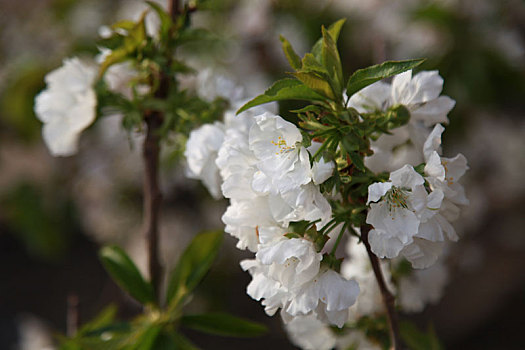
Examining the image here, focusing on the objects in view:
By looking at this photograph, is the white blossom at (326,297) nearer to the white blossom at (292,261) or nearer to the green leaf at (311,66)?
the white blossom at (292,261)

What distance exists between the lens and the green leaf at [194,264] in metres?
0.80

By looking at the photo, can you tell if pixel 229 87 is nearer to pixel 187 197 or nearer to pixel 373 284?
pixel 373 284

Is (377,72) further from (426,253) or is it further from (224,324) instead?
(224,324)

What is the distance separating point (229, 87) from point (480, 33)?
1207 mm

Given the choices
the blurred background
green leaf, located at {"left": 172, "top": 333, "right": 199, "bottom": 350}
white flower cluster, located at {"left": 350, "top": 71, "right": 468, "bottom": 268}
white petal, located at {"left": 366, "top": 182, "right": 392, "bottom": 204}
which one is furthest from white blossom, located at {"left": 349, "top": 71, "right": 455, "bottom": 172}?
the blurred background

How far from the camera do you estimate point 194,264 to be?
2.69ft

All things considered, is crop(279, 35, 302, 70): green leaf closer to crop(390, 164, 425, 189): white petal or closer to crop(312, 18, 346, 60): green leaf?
crop(312, 18, 346, 60): green leaf

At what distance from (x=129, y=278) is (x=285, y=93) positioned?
17.2 inches

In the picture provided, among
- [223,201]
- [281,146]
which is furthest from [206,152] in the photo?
[223,201]

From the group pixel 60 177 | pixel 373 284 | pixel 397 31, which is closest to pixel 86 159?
pixel 60 177

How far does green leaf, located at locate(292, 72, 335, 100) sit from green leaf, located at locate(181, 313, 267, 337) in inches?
15.7

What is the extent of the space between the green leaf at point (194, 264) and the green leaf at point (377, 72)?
A: 37cm

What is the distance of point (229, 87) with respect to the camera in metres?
0.76

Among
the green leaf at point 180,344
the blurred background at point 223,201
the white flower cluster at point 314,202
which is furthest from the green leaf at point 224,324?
the blurred background at point 223,201
